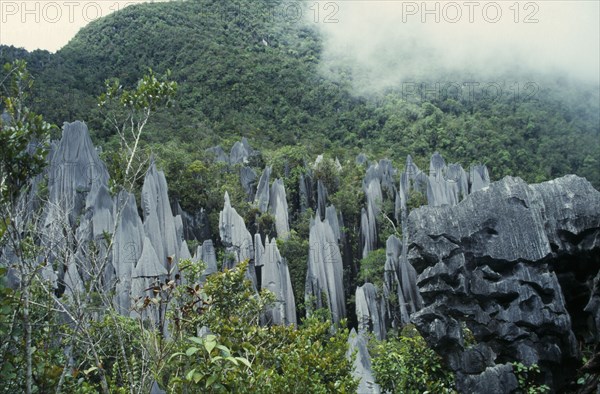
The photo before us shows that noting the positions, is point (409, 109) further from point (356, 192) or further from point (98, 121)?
point (98, 121)

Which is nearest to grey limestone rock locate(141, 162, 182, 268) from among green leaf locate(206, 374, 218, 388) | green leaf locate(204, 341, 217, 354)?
green leaf locate(206, 374, 218, 388)

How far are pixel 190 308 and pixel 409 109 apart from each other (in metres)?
36.3

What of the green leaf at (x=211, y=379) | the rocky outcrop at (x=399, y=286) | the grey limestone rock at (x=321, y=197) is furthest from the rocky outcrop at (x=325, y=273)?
the green leaf at (x=211, y=379)

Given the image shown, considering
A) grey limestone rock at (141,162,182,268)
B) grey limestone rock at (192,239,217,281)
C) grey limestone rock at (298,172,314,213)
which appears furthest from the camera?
grey limestone rock at (298,172,314,213)

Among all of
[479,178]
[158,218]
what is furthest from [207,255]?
[479,178]

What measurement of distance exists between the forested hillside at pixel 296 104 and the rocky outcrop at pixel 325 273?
7492mm

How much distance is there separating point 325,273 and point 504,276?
1330 centimetres

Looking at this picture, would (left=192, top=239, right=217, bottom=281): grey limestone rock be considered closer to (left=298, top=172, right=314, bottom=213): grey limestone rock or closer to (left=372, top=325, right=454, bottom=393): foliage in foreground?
(left=298, top=172, right=314, bottom=213): grey limestone rock

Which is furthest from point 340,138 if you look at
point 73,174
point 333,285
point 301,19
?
point 301,19

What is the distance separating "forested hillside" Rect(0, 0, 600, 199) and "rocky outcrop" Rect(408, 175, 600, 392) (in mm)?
18705

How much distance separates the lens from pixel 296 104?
42.2 m

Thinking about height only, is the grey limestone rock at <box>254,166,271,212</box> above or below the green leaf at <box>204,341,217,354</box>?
above

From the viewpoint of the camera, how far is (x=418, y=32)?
58.8 meters

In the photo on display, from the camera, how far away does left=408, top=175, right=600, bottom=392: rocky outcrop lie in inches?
342
